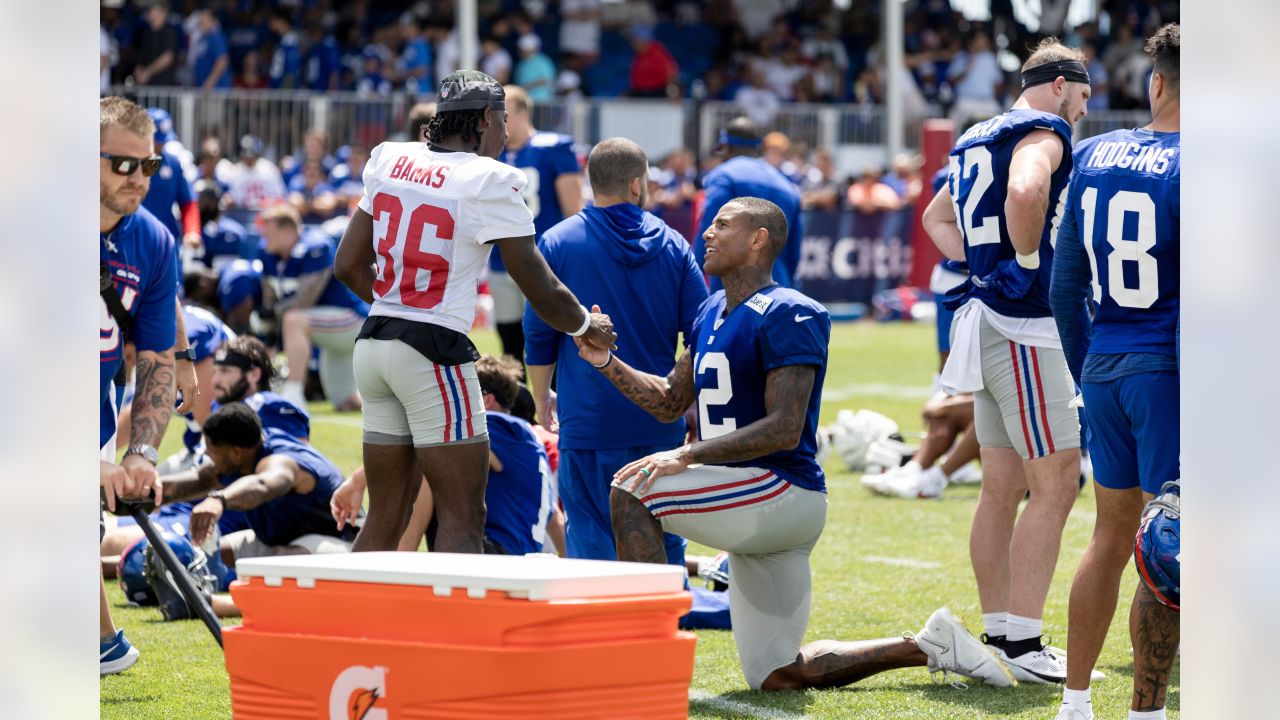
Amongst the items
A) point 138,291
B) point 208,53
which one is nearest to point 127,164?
point 138,291

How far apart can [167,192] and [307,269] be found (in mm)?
2638

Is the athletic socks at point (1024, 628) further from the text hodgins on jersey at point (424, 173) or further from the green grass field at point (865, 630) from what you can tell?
the text hodgins on jersey at point (424, 173)

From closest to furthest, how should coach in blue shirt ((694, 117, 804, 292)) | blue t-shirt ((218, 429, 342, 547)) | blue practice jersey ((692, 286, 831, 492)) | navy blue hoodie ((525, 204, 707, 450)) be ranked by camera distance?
blue practice jersey ((692, 286, 831, 492)) < navy blue hoodie ((525, 204, 707, 450)) < blue t-shirt ((218, 429, 342, 547)) < coach in blue shirt ((694, 117, 804, 292))

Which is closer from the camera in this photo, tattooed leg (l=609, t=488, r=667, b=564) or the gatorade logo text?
the gatorade logo text

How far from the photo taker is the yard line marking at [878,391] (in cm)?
1377

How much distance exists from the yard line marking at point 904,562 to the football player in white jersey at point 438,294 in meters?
3.01

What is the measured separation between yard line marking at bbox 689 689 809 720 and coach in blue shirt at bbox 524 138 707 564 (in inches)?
33.2

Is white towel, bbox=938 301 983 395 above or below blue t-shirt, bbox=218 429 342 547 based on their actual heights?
above

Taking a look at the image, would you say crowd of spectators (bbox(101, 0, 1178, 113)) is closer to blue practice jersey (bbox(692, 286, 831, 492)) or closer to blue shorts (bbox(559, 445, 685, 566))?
blue shorts (bbox(559, 445, 685, 566))

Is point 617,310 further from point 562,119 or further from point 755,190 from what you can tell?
point 562,119

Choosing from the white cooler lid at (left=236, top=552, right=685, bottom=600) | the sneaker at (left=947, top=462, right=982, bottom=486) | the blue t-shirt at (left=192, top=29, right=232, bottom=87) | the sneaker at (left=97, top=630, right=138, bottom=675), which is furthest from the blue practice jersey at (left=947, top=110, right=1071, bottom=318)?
the blue t-shirt at (left=192, top=29, right=232, bottom=87)

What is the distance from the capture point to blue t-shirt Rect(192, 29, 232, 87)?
20141 mm

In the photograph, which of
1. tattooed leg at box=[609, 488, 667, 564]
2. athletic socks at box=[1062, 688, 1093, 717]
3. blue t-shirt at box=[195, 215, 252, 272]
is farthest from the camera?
blue t-shirt at box=[195, 215, 252, 272]
